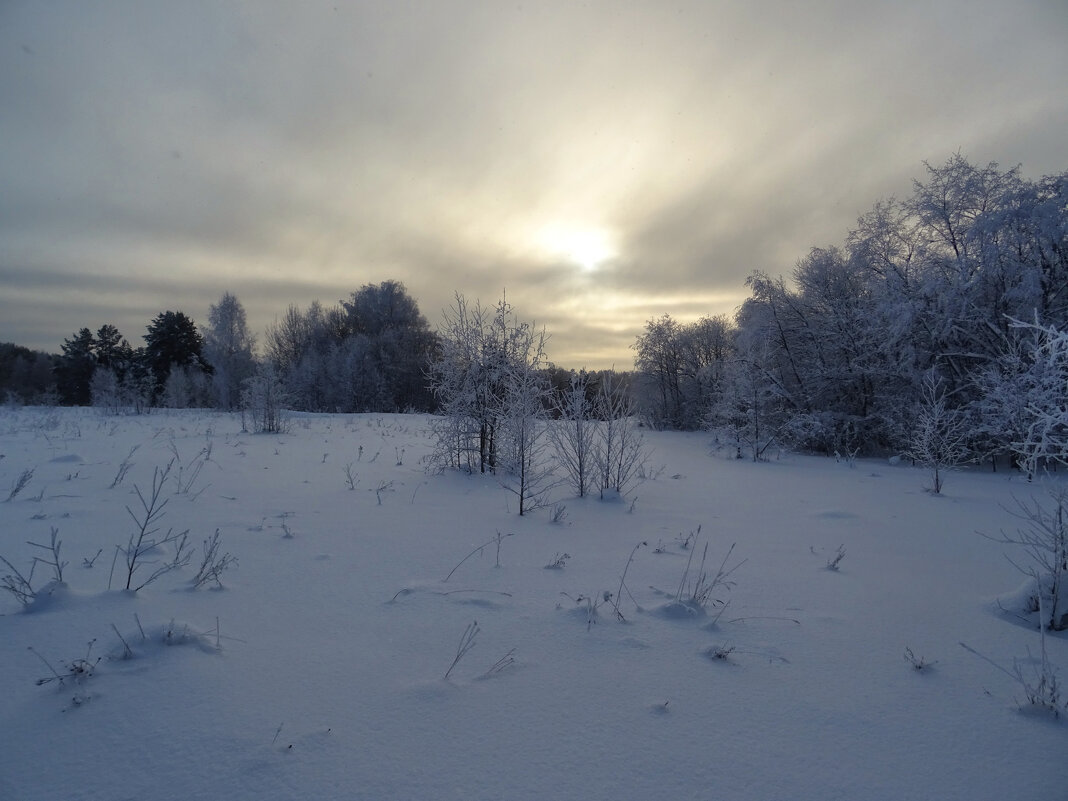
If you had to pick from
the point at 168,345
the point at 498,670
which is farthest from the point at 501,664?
the point at 168,345

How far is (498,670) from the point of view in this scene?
2877mm

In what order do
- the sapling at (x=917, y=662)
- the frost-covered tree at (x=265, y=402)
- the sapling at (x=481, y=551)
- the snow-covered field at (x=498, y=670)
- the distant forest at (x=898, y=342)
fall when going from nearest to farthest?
the snow-covered field at (x=498, y=670) < the sapling at (x=917, y=662) < the sapling at (x=481, y=551) < the distant forest at (x=898, y=342) < the frost-covered tree at (x=265, y=402)

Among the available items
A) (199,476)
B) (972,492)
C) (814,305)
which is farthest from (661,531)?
(814,305)

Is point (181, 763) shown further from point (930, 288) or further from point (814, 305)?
point (814, 305)

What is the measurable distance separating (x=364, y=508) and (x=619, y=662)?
459 centimetres

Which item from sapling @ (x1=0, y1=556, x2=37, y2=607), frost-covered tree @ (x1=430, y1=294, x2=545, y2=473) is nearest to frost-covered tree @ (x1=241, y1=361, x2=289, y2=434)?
frost-covered tree @ (x1=430, y1=294, x2=545, y2=473)

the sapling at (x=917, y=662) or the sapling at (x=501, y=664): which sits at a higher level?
the sapling at (x=501, y=664)

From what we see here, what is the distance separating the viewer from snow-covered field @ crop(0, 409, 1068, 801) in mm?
2086

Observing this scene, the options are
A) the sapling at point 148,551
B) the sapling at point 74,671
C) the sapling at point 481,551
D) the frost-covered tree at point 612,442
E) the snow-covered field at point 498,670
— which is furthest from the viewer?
the frost-covered tree at point 612,442

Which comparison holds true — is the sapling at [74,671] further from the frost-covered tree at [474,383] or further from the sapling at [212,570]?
the frost-covered tree at [474,383]

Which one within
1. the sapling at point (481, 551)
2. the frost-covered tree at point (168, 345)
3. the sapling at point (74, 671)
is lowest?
the sapling at point (481, 551)

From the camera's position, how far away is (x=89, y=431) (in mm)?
13742

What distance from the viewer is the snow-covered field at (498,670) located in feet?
6.84

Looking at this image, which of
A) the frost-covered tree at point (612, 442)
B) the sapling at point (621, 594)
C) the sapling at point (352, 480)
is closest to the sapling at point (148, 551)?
the sapling at point (352, 480)
